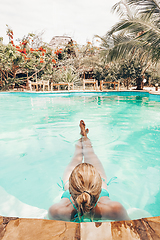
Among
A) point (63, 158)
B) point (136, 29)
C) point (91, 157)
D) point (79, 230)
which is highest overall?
point (136, 29)

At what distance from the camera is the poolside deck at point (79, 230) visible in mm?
666

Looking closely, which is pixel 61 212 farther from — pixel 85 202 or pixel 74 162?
pixel 74 162

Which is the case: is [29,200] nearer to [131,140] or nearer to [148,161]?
[148,161]

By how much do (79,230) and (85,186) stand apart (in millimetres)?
222

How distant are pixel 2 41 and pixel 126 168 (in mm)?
13296

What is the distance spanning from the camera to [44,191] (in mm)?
1978

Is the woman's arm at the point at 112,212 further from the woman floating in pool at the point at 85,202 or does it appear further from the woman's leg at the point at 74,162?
the woman's leg at the point at 74,162

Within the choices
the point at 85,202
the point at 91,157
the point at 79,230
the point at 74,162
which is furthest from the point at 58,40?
the point at 79,230

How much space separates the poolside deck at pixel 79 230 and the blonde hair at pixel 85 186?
0.14 meters

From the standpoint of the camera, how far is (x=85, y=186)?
885 mm

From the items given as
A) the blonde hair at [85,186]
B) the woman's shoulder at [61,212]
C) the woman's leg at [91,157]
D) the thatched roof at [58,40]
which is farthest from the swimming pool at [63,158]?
the thatched roof at [58,40]

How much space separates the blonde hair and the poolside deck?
144 mm

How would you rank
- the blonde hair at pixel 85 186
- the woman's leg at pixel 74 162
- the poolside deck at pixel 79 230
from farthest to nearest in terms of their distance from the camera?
the woman's leg at pixel 74 162 < the blonde hair at pixel 85 186 < the poolside deck at pixel 79 230

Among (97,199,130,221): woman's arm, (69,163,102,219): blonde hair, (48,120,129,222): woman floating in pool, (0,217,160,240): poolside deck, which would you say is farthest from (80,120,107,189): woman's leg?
(0,217,160,240): poolside deck
